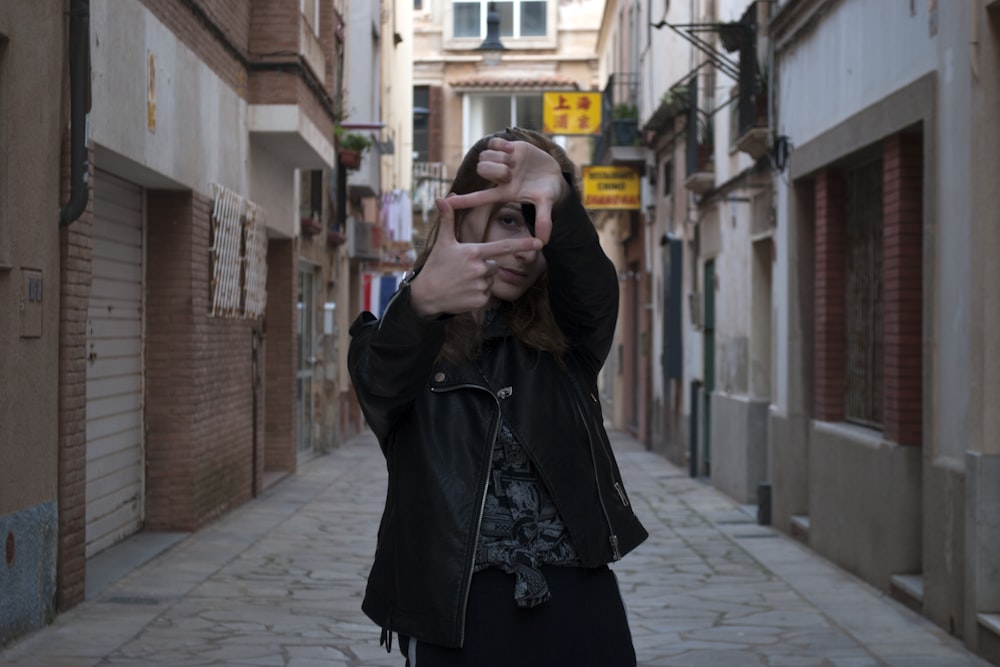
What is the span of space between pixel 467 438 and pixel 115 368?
8.93 metres

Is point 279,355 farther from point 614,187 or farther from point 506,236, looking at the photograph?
point 506,236

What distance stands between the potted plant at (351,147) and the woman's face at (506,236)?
1880cm

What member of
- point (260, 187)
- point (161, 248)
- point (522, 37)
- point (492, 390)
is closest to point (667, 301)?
point (260, 187)

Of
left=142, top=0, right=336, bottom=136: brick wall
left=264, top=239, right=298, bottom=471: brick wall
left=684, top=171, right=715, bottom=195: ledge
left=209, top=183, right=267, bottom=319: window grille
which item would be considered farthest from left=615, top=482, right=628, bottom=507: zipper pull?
left=264, top=239, right=298, bottom=471: brick wall

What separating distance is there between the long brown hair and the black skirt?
439 millimetres

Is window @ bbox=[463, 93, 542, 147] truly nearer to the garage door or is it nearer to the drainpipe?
the garage door

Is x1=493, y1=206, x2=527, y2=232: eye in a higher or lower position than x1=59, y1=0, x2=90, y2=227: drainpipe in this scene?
lower

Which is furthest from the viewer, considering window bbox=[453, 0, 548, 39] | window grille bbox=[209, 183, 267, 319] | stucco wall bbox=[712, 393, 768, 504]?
window bbox=[453, 0, 548, 39]

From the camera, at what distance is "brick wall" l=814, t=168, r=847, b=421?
38.5 ft

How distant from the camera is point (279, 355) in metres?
18.2

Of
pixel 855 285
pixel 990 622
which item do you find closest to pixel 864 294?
pixel 855 285

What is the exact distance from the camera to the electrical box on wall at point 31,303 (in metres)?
7.87

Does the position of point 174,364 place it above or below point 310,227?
below

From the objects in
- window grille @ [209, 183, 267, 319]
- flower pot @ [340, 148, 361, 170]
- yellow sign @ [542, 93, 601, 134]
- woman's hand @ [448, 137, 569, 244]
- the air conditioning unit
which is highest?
yellow sign @ [542, 93, 601, 134]
